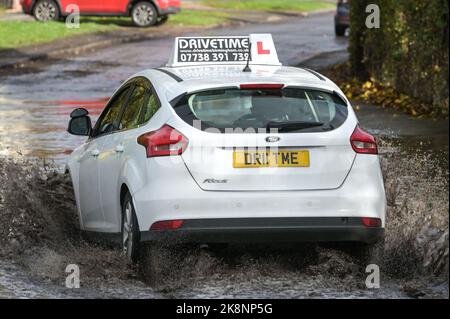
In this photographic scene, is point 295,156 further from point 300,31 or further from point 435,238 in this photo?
point 300,31

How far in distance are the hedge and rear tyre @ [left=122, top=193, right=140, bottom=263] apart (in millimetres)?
8621

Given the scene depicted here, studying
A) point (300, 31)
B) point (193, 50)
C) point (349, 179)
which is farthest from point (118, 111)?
point (300, 31)

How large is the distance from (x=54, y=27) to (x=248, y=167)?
26.6 metres

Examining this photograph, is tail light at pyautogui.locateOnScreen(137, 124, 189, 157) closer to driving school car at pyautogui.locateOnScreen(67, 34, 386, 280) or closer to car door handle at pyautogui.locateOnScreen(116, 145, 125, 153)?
driving school car at pyautogui.locateOnScreen(67, 34, 386, 280)

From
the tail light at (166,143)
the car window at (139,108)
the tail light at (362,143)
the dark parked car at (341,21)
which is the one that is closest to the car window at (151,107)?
the car window at (139,108)

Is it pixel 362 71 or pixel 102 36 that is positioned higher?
pixel 362 71

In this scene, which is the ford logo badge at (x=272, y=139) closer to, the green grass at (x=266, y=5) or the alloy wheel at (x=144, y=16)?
the alloy wheel at (x=144, y=16)

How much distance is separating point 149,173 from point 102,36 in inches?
1027

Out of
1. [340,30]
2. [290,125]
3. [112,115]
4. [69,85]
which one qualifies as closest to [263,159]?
[290,125]

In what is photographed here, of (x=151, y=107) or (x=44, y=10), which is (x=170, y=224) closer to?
(x=151, y=107)

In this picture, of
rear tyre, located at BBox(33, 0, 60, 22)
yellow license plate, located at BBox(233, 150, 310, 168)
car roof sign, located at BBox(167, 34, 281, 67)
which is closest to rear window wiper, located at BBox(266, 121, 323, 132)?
yellow license plate, located at BBox(233, 150, 310, 168)
